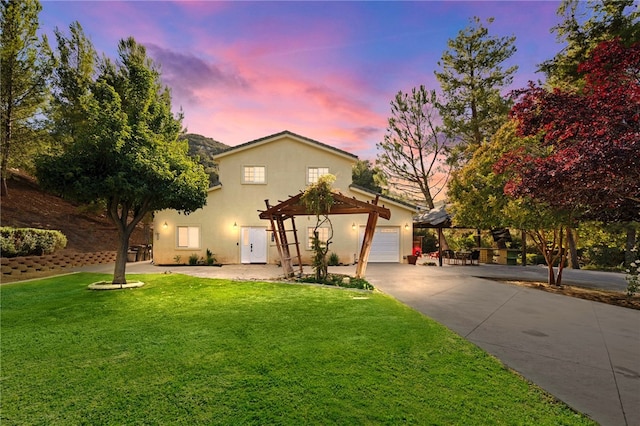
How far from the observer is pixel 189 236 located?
62.0ft

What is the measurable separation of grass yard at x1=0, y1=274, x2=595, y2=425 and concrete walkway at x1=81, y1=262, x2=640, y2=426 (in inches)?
16.4

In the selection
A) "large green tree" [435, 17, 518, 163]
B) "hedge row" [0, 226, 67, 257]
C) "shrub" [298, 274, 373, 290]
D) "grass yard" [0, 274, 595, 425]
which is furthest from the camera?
"large green tree" [435, 17, 518, 163]

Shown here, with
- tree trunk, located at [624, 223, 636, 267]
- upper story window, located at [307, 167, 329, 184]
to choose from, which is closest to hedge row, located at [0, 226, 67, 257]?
upper story window, located at [307, 167, 329, 184]

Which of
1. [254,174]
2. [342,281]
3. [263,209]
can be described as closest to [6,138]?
[254,174]

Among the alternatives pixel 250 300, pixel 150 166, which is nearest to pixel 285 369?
pixel 250 300

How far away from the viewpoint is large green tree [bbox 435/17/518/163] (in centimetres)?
2381

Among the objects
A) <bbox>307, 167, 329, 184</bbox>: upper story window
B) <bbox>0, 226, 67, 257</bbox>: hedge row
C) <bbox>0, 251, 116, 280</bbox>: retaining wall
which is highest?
<bbox>307, 167, 329, 184</bbox>: upper story window

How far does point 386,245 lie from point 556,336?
550 inches

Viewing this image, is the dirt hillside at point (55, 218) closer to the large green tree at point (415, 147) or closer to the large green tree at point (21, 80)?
the large green tree at point (21, 80)

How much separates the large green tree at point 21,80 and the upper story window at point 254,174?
14.1 meters

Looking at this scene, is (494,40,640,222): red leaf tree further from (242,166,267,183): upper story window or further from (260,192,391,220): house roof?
(242,166,267,183): upper story window

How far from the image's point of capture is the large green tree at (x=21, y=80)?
1747cm

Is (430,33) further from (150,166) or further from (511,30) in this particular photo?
(511,30)

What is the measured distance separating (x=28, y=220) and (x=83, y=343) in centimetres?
2361
